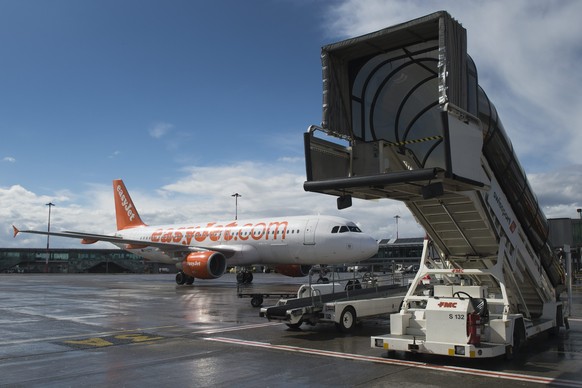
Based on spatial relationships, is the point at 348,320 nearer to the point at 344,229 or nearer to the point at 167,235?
the point at 344,229

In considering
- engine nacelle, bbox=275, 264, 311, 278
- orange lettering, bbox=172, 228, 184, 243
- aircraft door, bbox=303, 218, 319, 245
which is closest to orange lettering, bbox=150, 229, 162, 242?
orange lettering, bbox=172, 228, 184, 243

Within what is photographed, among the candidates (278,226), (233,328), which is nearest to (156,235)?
(278,226)

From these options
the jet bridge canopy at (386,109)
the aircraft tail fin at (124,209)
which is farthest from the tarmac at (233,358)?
the aircraft tail fin at (124,209)

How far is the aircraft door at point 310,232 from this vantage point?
27062 mm

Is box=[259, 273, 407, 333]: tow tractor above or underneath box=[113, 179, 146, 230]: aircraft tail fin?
underneath

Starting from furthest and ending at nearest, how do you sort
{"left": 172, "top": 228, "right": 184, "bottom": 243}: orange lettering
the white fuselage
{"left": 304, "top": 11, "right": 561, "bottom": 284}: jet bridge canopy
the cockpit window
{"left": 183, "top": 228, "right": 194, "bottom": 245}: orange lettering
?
{"left": 172, "top": 228, "right": 184, "bottom": 243}: orange lettering
{"left": 183, "top": 228, "right": 194, "bottom": 245}: orange lettering
the cockpit window
the white fuselage
{"left": 304, "top": 11, "right": 561, "bottom": 284}: jet bridge canopy

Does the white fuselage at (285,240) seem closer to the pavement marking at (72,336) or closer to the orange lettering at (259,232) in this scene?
the orange lettering at (259,232)

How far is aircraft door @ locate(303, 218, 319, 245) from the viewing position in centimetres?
2706

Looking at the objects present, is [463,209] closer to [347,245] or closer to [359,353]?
[359,353]

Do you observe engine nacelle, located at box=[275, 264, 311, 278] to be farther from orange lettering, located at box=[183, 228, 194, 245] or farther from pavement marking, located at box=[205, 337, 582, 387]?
pavement marking, located at box=[205, 337, 582, 387]

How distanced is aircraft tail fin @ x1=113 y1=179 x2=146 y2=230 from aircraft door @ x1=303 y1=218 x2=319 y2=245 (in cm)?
1935

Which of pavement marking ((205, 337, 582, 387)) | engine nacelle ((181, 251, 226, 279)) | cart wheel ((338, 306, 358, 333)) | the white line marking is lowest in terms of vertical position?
the white line marking

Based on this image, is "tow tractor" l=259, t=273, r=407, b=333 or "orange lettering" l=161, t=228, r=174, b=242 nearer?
"tow tractor" l=259, t=273, r=407, b=333

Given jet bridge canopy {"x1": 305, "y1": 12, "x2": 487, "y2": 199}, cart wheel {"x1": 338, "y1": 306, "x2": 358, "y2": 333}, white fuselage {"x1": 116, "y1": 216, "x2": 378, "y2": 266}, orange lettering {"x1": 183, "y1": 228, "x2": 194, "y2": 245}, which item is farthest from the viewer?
orange lettering {"x1": 183, "y1": 228, "x2": 194, "y2": 245}
